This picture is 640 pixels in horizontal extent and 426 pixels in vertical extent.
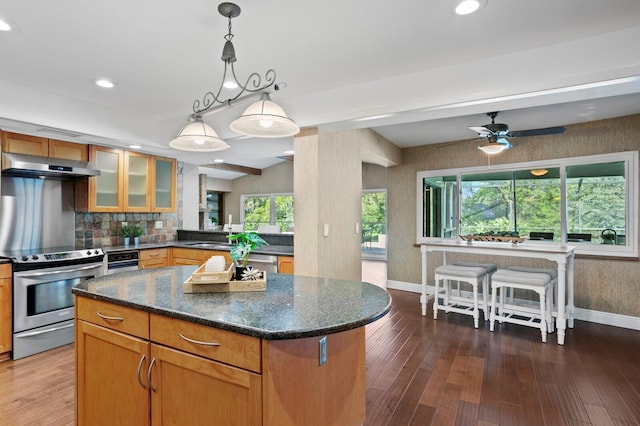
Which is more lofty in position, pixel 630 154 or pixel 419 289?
pixel 630 154

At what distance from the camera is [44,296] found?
322 centimetres

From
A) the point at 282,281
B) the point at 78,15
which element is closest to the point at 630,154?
the point at 282,281

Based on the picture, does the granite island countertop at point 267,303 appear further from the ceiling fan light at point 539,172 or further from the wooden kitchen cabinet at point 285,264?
the ceiling fan light at point 539,172

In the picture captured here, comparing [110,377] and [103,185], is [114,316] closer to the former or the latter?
[110,377]

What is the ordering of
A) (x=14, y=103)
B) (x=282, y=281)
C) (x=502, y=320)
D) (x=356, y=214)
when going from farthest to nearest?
(x=356, y=214) < (x=502, y=320) < (x=14, y=103) < (x=282, y=281)

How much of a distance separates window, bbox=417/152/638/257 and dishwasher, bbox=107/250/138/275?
413 centimetres

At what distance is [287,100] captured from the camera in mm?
3314

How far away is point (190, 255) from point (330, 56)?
304cm

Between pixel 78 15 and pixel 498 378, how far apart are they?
3.75m

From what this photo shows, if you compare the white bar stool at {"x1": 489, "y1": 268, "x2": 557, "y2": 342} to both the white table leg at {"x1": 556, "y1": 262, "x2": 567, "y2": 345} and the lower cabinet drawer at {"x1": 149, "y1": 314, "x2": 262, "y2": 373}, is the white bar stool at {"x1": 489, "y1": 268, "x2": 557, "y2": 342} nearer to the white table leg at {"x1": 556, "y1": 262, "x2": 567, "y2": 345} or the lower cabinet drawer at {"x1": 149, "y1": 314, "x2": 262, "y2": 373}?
the white table leg at {"x1": 556, "y1": 262, "x2": 567, "y2": 345}

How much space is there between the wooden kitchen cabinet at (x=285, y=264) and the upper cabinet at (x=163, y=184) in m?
2.05

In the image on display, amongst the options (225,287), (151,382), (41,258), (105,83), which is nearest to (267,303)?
(225,287)

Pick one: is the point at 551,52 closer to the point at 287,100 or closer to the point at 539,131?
the point at 539,131

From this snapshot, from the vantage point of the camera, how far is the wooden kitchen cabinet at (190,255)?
4223 millimetres
